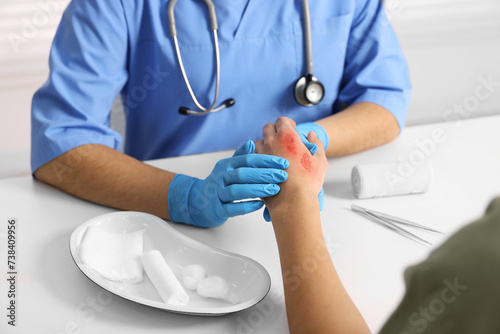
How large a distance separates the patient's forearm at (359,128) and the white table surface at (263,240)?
2cm

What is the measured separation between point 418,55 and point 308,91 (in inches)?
62.3

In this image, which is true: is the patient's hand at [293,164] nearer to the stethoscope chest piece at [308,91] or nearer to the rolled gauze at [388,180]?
the rolled gauze at [388,180]

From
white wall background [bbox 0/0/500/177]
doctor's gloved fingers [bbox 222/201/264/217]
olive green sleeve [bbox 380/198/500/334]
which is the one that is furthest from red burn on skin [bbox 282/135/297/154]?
white wall background [bbox 0/0/500/177]

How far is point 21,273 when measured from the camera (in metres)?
0.89

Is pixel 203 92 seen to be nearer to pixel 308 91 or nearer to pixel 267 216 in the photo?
→ pixel 308 91

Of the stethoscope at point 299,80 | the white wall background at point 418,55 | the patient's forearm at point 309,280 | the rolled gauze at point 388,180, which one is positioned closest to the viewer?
the patient's forearm at point 309,280

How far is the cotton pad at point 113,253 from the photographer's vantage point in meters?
0.86

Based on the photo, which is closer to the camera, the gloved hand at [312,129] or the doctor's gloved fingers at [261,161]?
the doctor's gloved fingers at [261,161]

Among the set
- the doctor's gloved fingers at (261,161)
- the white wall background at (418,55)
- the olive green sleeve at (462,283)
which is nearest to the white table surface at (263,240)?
the doctor's gloved fingers at (261,161)

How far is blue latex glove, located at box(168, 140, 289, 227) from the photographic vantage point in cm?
94

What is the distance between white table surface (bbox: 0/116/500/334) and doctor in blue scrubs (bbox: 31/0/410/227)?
0.05m

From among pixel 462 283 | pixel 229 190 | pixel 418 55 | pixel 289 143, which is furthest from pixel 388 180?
pixel 418 55

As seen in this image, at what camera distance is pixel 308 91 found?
1.32 metres

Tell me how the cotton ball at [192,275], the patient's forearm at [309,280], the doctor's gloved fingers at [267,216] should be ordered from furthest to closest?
1. the doctor's gloved fingers at [267,216]
2. the cotton ball at [192,275]
3. the patient's forearm at [309,280]
